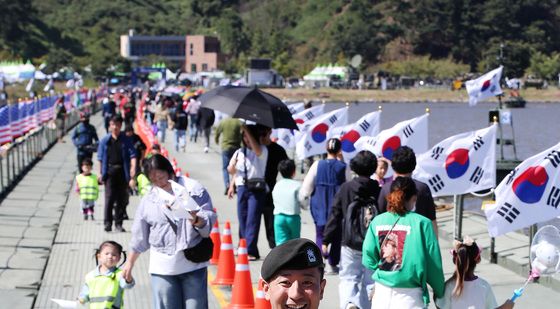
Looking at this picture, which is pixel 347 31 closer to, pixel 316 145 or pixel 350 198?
pixel 316 145

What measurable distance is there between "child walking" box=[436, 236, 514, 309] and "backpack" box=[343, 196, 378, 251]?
7.48 feet

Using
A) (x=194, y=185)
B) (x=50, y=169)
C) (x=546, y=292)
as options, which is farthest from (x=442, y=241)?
(x=50, y=169)

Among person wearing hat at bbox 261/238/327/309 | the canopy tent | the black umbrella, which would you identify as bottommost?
the canopy tent

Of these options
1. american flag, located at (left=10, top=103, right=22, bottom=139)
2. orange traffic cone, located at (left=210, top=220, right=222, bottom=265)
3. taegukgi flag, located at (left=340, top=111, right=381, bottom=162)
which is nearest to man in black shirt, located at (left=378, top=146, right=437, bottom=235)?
orange traffic cone, located at (left=210, top=220, right=222, bottom=265)

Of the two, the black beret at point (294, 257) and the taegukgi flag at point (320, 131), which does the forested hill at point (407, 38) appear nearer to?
the taegukgi flag at point (320, 131)

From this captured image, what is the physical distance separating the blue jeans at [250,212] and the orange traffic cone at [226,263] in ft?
3.70

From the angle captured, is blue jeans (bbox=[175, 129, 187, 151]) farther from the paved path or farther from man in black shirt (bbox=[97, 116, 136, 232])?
man in black shirt (bbox=[97, 116, 136, 232])

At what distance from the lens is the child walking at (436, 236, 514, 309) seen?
7.28 meters

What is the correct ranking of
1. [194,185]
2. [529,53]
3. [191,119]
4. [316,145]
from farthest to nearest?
1. [529,53]
2. [191,119]
3. [316,145]
4. [194,185]

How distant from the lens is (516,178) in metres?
9.09

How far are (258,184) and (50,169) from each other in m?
15.7

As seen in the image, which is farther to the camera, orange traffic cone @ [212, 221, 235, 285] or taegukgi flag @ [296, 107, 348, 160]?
taegukgi flag @ [296, 107, 348, 160]

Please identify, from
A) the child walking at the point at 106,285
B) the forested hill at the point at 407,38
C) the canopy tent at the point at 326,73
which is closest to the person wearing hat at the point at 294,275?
the child walking at the point at 106,285

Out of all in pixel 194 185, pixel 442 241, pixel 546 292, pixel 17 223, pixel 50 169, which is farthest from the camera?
pixel 50 169
